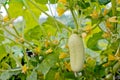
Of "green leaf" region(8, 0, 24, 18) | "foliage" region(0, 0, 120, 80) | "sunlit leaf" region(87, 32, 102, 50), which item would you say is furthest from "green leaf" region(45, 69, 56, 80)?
"green leaf" region(8, 0, 24, 18)

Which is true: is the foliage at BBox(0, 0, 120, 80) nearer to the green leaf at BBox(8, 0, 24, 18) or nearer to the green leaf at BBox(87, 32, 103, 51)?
the green leaf at BBox(87, 32, 103, 51)

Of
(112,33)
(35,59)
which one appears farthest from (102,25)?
(35,59)

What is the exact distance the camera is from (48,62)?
56 cm

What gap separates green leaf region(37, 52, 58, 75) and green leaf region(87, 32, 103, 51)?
102 mm

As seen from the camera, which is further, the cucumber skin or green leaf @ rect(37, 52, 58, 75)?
green leaf @ rect(37, 52, 58, 75)

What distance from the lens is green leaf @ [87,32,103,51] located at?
63 cm

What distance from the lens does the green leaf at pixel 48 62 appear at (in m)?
0.55

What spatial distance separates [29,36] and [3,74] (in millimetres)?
155

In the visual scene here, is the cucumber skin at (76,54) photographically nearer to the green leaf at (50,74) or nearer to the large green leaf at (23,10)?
the green leaf at (50,74)

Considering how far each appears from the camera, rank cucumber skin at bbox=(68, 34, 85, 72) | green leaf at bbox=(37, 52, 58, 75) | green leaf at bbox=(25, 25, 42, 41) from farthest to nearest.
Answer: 1. green leaf at bbox=(25, 25, 42, 41)
2. green leaf at bbox=(37, 52, 58, 75)
3. cucumber skin at bbox=(68, 34, 85, 72)

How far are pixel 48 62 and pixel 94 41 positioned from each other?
0.12 metres

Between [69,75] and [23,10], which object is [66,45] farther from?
[23,10]

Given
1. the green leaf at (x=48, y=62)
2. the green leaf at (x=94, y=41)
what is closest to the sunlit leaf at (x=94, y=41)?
the green leaf at (x=94, y=41)

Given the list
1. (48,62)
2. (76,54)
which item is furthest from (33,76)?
(76,54)
